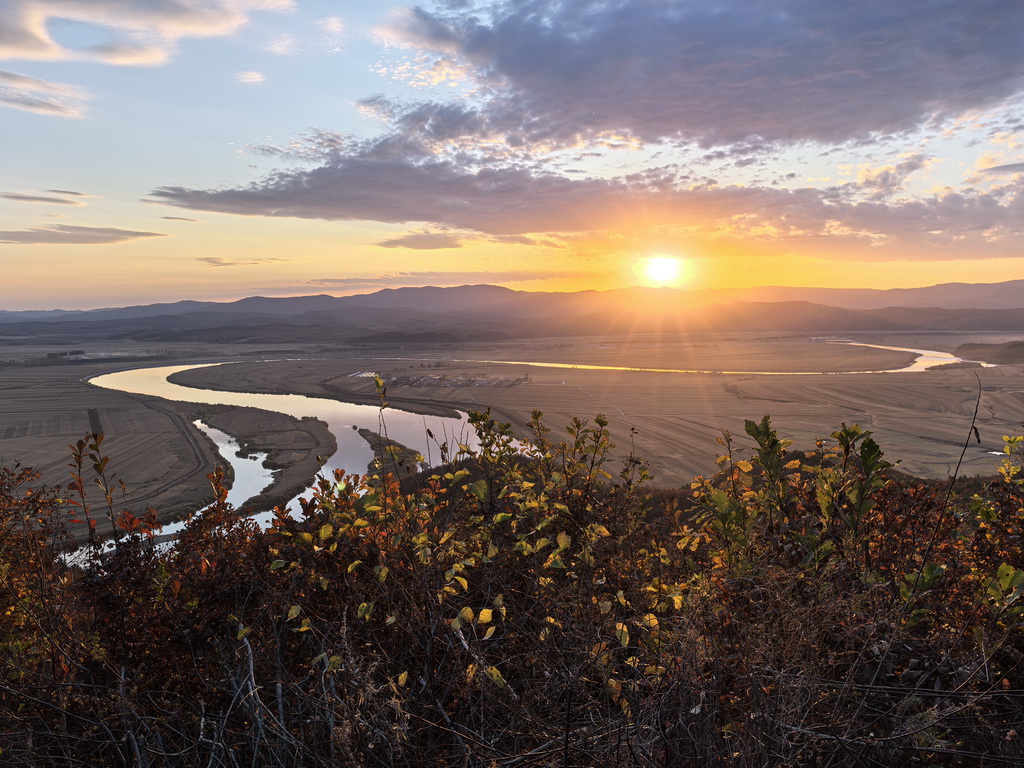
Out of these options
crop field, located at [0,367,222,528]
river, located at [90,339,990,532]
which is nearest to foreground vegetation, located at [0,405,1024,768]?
river, located at [90,339,990,532]

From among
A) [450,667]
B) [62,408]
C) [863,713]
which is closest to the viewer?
[863,713]

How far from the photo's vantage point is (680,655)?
268 cm

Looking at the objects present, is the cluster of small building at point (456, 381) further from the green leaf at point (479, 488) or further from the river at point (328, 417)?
the green leaf at point (479, 488)

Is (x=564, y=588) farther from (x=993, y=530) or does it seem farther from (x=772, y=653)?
(x=993, y=530)

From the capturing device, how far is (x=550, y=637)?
114 inches

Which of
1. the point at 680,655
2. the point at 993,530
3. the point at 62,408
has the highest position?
the point at 993,530

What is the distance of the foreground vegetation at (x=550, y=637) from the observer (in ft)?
7.80

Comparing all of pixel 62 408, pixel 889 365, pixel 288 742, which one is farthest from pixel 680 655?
pixel 889 365

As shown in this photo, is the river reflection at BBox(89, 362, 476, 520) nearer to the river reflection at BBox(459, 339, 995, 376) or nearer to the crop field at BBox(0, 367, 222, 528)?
the crop field at BBox(0, 367, 222, 528)

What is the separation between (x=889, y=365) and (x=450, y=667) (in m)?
89.9

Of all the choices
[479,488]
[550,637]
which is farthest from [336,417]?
[550,637]

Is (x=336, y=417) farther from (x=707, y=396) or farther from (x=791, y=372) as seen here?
(x=791, y=372)

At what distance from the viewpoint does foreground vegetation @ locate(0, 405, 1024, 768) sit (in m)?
2.38

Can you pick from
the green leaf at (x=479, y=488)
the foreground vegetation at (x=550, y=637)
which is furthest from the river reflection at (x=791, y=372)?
the green leaf at (x=479, y=488)
